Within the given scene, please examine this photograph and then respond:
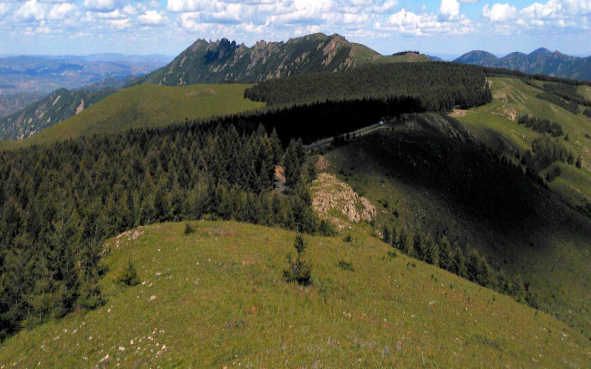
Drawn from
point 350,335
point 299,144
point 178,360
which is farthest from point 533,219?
point 178,360

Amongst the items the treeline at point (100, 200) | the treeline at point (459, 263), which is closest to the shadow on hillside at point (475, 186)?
the treeline at point (459, 263)

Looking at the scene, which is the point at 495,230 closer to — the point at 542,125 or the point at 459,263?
the point at 459,263

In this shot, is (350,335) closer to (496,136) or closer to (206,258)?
(206,258)

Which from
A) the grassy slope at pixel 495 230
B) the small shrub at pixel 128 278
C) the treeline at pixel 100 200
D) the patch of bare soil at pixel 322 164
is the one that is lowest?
the grassy slope at pixel 495 230

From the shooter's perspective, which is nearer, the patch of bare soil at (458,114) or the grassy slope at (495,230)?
the grassy slope at (495,230)

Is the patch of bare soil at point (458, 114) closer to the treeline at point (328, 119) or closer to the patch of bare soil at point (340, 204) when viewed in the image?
the treeline at point (328, 119)

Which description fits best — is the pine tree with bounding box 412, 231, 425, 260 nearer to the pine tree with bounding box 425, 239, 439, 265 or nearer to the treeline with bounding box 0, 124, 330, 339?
the pine tree with bounding box 425, 239, 439, 265
